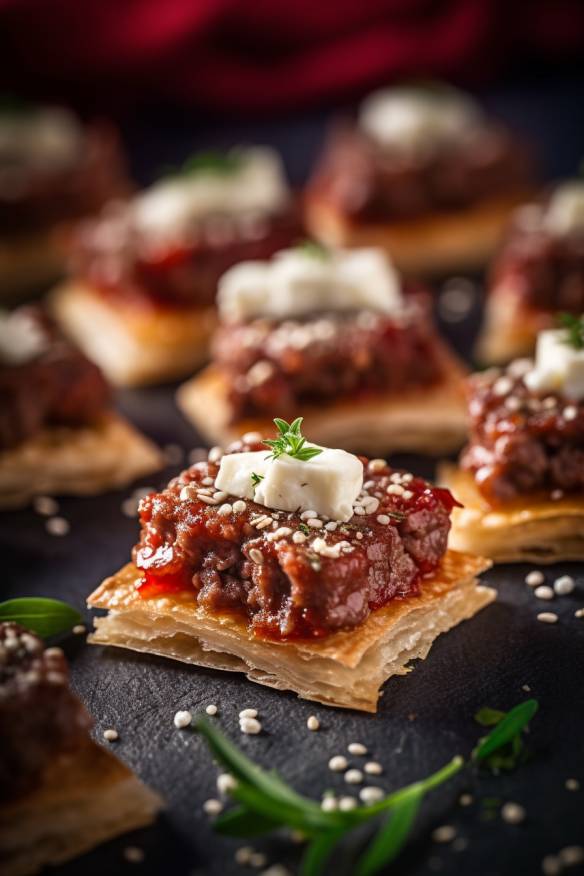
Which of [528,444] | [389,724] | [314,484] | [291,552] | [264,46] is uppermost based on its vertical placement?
[264,46]

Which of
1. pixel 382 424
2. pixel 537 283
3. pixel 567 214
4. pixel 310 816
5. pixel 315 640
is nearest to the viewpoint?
pixel 310 816

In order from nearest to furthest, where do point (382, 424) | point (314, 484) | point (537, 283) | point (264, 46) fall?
point (314, 484), point (382, 424), point (537, 283), point (264, 46)

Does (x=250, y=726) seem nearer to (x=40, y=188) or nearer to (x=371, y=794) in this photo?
(x=371, y=794)

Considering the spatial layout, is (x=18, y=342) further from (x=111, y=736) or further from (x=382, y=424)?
(x=111, y=736)

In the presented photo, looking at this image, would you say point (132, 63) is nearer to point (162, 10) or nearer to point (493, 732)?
point (162, 10)

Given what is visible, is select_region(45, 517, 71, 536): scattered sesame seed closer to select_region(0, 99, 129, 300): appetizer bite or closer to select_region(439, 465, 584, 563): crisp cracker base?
select_region(439, 465, 584, 563): crisp cracker base

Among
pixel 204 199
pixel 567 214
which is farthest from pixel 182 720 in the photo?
pixel 204 199

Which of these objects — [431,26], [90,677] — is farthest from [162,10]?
[90,677]

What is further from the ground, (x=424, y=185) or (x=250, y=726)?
(x=424, y=185)

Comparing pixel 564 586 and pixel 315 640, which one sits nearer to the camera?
pixel 315 640
